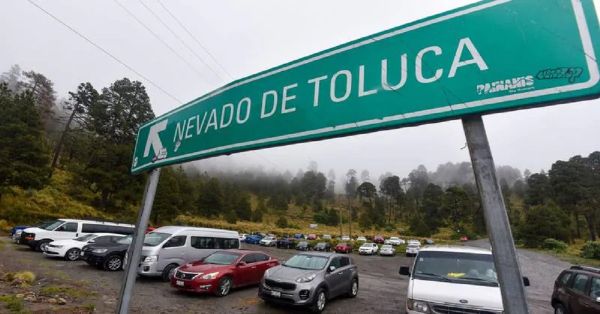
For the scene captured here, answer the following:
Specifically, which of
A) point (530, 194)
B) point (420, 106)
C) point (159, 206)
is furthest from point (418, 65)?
point (530, 194)

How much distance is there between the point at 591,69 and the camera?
1396 mm

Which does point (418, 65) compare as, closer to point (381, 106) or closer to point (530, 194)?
point (381, 106)

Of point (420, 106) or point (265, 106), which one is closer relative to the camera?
point (420, 106)

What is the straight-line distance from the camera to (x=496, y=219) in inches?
64.7

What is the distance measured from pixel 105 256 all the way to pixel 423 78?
15.0m

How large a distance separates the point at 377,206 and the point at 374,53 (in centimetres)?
11621

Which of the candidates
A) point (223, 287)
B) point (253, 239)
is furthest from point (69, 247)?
point (253, 239)

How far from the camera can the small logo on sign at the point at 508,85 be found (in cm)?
151

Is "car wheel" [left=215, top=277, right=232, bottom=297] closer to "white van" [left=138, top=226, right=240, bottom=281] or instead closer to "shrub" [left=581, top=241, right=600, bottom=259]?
"white van" [left=138, top=226, right=240, bottom=281]

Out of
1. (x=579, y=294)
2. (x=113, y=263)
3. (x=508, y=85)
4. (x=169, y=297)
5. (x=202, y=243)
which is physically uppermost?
(x=508, y=85)

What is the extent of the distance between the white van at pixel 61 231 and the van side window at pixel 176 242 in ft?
24.8

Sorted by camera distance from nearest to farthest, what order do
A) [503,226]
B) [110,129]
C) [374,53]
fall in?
1. [503,226]
2. [374,53]
3. [110,129]

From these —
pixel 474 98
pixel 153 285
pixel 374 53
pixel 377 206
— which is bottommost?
pixel 153 285

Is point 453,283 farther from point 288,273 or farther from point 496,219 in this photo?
point 496,219
